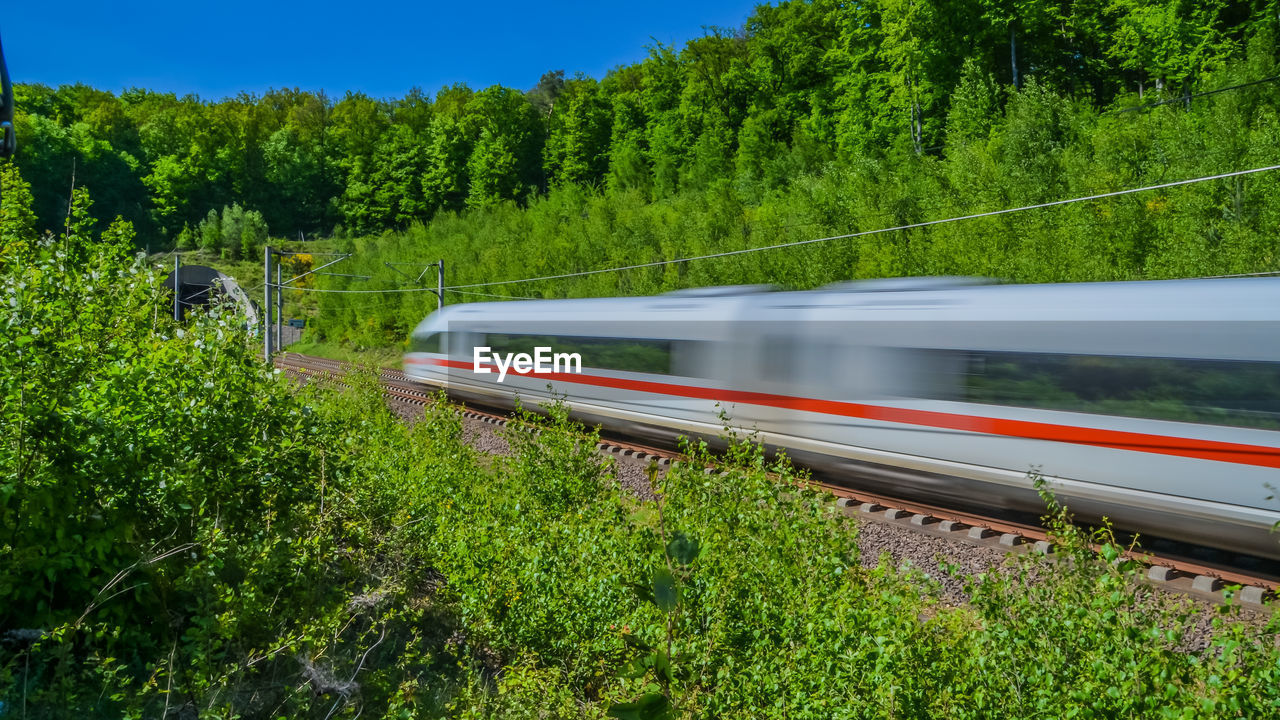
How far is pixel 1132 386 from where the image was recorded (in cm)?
870

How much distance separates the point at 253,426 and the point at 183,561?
1397 millimetres

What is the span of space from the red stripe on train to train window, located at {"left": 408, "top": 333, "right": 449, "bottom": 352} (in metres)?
9.13

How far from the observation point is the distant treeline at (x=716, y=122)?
30.2 m

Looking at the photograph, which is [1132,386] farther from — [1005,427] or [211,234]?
[211,234]

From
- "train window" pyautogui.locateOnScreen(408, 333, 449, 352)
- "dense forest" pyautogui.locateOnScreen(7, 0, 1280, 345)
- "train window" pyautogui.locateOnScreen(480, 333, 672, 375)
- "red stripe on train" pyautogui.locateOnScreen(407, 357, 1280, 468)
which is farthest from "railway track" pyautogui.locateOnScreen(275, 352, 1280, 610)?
"dense forest" pyautogui.locateOnScreen(7, 0, 1280, 345)

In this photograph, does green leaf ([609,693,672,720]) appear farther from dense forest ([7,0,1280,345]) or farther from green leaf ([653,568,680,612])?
dense forest ([7,0,1280,345])

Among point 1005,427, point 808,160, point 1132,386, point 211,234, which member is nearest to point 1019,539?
point 1005,427

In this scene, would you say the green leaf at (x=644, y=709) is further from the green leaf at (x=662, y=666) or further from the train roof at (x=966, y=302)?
the train roof at (x=966, y=302)

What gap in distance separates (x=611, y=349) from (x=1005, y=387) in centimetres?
817

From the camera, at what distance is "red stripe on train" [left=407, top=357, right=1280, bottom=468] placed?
26.1 feet

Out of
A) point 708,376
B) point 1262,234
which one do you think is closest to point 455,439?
point 708,376

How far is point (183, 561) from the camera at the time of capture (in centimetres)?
684

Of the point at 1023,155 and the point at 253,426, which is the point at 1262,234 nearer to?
the point at 1023,155

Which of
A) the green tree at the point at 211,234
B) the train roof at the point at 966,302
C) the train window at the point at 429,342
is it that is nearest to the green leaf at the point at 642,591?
the train roof at the point at 966,302
